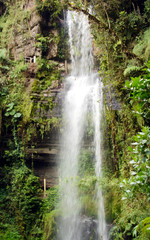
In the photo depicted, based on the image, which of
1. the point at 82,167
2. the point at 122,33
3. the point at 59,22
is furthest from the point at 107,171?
the point at 59,22

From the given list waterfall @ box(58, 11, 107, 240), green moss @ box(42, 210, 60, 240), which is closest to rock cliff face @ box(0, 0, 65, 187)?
waterfall @ box(58, 11, 107, 240)

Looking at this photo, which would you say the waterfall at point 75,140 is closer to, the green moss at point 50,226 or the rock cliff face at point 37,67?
the green moss at point 50,226

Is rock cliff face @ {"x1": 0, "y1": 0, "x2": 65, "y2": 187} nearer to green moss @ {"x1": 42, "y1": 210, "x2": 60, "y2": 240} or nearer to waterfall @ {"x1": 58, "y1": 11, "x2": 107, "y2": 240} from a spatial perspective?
waterfall @ {"x1": 58, "y1": 11, "x2": 107, "y2": 240}

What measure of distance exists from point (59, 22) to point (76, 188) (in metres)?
9.19

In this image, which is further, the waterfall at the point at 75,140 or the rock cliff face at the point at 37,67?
the rock cliff face at the point at 37,67

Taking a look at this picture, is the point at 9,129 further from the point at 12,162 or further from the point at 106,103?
the point at 106,103

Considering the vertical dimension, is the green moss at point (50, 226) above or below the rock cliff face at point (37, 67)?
below

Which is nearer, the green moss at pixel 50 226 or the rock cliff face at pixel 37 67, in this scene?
the green moss at pixel 50 226

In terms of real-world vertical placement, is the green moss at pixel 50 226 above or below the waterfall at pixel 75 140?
below

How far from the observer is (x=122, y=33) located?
8.35 metres

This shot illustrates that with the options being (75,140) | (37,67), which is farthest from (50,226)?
(37,67)

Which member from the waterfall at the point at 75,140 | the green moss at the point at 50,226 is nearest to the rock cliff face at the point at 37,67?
the waterfall at the point at 75,140

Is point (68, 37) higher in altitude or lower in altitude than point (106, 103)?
higher

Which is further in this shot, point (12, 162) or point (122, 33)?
point (122, 33)
